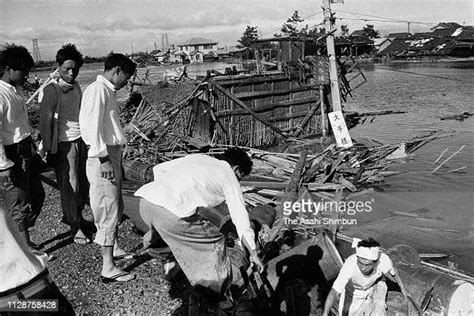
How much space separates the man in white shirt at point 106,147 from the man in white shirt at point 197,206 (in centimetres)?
71

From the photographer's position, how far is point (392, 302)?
12.8 ft

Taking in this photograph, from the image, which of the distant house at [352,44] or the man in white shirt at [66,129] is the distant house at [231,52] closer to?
the distant house at [352,44]

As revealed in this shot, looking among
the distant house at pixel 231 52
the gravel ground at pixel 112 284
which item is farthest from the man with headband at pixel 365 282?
the distant house at pixel 231 52

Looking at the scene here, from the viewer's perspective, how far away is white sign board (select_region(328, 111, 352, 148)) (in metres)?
10.9

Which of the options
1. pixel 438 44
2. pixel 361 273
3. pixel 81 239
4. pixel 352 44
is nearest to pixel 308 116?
pixel 352 44

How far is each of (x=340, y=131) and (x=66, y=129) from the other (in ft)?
24.1

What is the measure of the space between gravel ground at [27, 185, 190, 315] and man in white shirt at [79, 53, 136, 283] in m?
0.18

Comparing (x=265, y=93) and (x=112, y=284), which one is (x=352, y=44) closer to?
(x=265, y=93)

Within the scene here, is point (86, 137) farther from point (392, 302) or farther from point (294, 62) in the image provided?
point (294, 62)

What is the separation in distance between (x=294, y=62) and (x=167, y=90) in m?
4.44

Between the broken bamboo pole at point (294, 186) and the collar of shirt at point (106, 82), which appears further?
the broken bamboo pole at point (294, 186)

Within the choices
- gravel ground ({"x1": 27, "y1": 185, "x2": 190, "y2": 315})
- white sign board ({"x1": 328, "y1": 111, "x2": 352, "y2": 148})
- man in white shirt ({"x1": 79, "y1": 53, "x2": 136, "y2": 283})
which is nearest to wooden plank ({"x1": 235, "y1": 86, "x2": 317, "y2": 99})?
white sign board ({"x1": 328, "y1": 111, "x2": 352, "y2": 148})

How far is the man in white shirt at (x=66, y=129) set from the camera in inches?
194

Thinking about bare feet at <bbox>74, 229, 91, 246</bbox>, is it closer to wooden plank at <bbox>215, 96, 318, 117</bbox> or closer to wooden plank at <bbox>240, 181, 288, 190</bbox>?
wooden plank at <bbox>240, 181, 288, 190</bbox>
